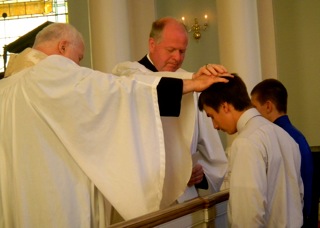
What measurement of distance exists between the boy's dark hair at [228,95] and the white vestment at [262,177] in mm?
73

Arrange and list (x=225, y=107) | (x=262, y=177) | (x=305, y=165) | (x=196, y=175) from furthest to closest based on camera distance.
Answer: (x=305, y=165), (x=196, y=175), (x=225, y=107), (x=262, y=177)

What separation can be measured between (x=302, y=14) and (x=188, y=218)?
8923 millimetres

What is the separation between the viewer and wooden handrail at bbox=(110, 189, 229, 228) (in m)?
3.05

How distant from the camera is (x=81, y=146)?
340 centimetres

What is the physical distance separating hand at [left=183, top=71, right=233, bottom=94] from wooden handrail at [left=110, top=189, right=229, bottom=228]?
0.71 metres

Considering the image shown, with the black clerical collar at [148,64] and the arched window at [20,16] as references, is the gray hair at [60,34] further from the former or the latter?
the arched window at [20,16]

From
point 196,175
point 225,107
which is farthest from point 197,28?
point 225,107

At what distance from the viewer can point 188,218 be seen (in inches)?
146

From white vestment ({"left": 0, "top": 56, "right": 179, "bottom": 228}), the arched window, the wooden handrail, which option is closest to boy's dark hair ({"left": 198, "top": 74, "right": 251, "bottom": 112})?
white vestment ({"left": 0, "top": 56, "right": 179, "bottom": 228})

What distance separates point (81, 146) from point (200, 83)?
791 mm

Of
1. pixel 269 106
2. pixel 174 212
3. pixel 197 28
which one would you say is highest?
pixel 197 28

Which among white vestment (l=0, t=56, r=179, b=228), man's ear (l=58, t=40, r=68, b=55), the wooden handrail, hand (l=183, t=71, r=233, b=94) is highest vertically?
man's ear (l=58, t=40, r=68, b=55)

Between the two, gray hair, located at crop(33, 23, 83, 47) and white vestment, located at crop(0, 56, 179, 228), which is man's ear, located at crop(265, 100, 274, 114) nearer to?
white vestment, located at crop(0, 56, 179, 228)

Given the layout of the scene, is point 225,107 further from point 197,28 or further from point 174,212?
point 197,28
